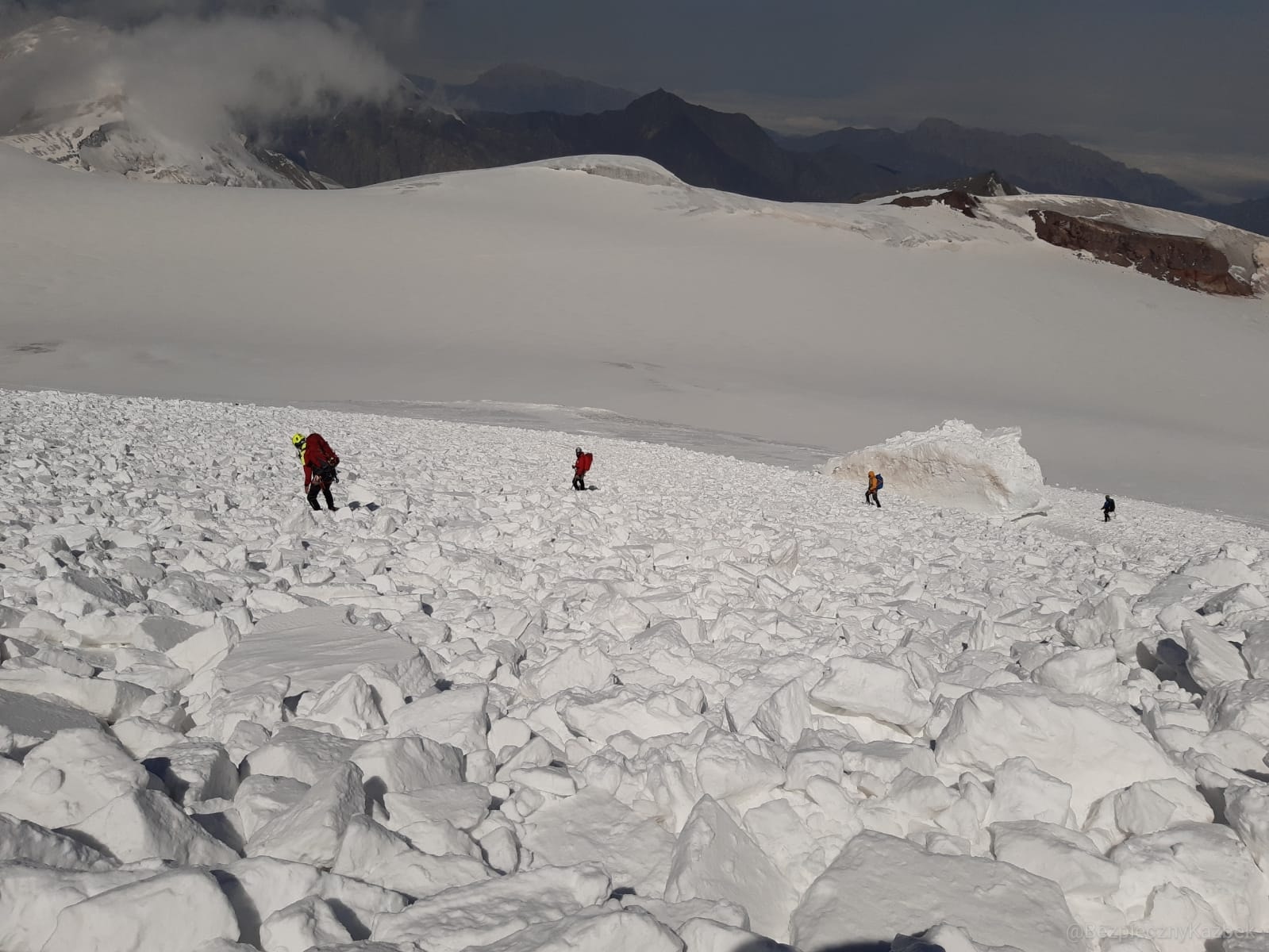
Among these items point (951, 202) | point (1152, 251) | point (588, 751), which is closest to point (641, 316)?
point (951, 202)

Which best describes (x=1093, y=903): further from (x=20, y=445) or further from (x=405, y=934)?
(x=20, y=445)

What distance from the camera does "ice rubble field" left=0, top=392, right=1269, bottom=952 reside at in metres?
2.13

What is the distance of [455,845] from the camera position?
8.02 ft

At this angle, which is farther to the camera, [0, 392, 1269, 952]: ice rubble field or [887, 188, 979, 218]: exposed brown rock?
[887, 188, 979, 218]: exposed brown rock

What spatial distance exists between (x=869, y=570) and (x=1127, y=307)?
63.1 metres

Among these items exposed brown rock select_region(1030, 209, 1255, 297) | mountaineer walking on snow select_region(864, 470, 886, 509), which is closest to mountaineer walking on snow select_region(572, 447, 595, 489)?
mountaineer walking on snow select_region(864, 470, 886, 509)

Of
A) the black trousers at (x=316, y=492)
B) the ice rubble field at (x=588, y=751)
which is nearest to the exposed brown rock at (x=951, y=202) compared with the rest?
the ice rubble field at (x=588, y=751)

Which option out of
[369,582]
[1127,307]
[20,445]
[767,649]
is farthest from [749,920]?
[1127,307]

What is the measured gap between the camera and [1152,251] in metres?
65.9

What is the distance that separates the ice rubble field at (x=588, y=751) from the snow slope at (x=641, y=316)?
23413 mm

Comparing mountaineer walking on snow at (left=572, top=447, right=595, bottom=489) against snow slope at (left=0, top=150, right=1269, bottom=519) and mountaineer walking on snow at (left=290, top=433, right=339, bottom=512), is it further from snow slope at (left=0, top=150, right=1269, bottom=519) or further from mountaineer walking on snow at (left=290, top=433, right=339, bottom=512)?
snow slope at (left=0, top=150, right=1269, bottom=519)

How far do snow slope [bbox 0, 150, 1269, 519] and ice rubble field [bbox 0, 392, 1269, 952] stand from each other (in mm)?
23413

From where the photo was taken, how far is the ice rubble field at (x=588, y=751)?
2.13 metres

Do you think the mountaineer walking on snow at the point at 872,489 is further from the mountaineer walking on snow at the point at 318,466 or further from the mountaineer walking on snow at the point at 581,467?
the mountaineer walking on snow at the point at 318,466
